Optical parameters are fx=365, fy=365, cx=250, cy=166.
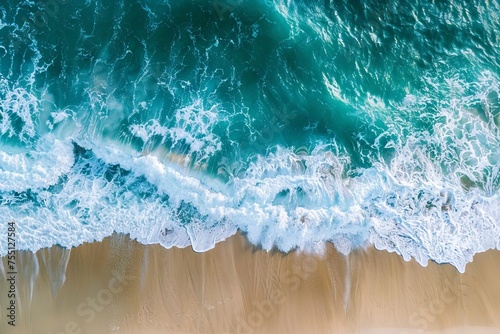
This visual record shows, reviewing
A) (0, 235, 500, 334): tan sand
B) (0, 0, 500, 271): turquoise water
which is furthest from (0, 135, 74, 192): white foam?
(0, 235, 500, 334): tan sand

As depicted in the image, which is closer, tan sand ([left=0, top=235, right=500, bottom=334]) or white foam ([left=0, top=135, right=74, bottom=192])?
tan sand ([left=0, top=235, right=500, bottom=334])

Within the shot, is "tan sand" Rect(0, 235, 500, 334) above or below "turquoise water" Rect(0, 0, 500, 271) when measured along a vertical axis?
below

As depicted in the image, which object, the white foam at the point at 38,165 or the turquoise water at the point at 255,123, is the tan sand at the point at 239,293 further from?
the white foam at the point at 38,165

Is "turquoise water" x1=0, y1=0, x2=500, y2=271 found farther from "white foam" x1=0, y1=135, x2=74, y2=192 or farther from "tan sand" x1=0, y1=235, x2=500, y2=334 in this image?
"tan sand" x1=0, y1=235, x2=500, y2=334

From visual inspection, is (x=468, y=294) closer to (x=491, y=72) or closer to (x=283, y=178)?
(x=283, y=178)

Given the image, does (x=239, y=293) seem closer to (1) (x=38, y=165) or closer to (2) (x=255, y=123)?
(2) (x=255, y=123)

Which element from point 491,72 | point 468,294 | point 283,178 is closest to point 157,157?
point 283,178
